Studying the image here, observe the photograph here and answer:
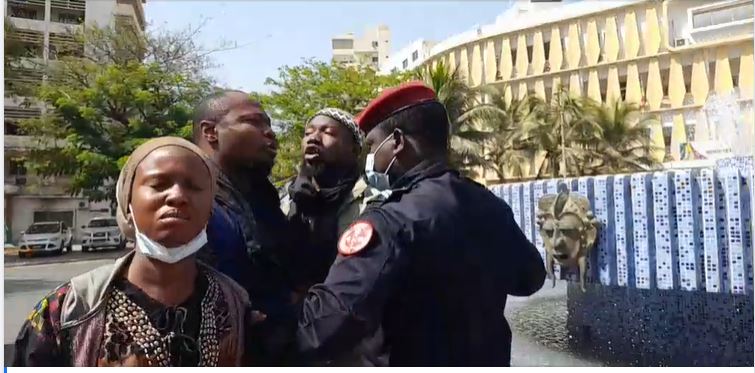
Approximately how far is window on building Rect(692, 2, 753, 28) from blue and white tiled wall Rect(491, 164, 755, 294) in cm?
257

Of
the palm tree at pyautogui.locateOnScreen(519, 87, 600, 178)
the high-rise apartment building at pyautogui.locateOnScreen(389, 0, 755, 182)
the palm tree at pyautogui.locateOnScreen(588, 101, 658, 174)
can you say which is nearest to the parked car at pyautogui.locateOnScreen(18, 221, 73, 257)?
the high-rise apartment building at pyautogui.locateOnScreen(389, 0, 755, 182)

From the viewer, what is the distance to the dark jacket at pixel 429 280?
145 centimetres

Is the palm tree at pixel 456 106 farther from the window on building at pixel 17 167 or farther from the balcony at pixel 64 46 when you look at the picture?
the balcony at pixel 64 46

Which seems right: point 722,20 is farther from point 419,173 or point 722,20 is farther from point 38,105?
point 38,105

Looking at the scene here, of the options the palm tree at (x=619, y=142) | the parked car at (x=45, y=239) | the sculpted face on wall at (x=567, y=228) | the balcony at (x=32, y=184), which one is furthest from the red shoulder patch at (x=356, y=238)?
the palm tree at (x=619, y=142)

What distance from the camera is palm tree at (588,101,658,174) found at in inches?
545

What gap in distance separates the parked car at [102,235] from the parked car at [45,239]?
100 mm

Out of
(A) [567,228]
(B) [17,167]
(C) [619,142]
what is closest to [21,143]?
(B) [17,167]

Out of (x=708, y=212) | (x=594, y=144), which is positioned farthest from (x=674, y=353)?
(x=594, y=144)

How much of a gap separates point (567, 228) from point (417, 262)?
8.61 feet

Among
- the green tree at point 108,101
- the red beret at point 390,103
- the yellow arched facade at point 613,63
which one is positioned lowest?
the red beret at point 390,103

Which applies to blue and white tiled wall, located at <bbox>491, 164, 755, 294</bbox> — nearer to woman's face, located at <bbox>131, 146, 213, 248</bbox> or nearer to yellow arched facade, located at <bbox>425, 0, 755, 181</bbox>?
woman's face, located at <bbox>131, 146, 213, 248</bbox>

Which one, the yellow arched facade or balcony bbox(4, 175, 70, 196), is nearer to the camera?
balcony bbox(4, 175, 70, 196)
